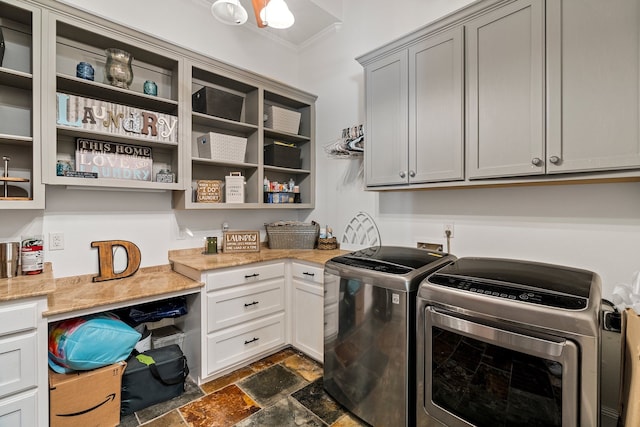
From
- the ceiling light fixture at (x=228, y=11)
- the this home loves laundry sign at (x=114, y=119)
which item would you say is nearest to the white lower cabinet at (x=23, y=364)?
the this home loves laundry sign at (x=114, y=119)

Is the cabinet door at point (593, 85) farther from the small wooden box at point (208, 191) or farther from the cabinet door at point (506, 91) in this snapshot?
the small wooden box at point (208, 191)

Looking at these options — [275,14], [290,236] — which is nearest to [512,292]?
[275,14]

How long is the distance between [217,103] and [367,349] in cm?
220

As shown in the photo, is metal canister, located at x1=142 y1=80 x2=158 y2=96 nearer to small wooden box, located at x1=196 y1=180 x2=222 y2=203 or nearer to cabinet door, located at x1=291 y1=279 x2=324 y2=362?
small wooden box, located at x1=196 y1=180 x2=222 y2=203

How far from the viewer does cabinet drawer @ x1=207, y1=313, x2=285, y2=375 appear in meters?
2.11

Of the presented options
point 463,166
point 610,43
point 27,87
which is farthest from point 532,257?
point 27,87

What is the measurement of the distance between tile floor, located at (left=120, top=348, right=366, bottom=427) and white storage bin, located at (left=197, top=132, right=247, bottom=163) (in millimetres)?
1720

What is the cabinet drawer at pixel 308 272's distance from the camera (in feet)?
7.60

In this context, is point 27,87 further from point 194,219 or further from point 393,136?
point 393,136

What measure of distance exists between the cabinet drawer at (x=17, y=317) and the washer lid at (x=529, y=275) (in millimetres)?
1974

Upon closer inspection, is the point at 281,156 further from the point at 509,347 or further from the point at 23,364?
the point at 509,347

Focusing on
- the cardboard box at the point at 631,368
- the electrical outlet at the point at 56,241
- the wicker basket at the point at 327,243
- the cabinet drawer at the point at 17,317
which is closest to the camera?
the cardboard box at the point at 631,368

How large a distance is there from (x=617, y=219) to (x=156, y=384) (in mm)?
2791

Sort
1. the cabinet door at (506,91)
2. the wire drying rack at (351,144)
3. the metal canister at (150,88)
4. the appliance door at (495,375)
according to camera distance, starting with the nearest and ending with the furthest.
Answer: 1. the appliance door at (495,375)
2. the cabinet door at (506,91)
3. the metal canister at (150,88)
4. the wire drying rack at (351,144)
